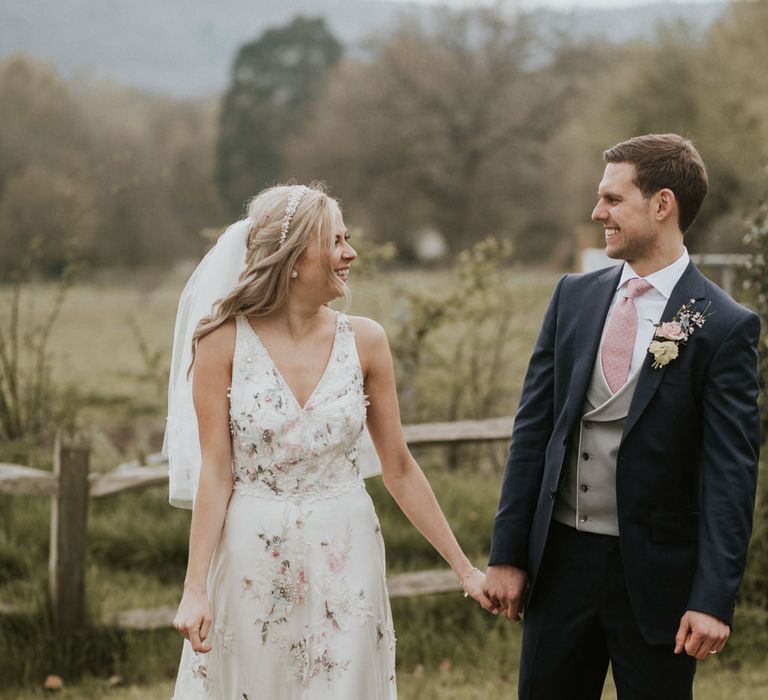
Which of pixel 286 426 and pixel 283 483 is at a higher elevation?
pixel 286 426

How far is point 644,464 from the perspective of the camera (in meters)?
2.71

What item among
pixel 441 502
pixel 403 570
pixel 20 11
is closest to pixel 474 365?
pixel 441 502

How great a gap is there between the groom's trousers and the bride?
0.22 meters

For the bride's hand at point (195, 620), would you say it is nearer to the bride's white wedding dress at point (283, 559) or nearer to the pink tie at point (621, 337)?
the bride's white wedding dress at point (283, 559)

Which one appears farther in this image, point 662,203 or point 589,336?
point 589,336

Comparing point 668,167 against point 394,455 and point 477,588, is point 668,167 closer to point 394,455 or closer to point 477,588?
point 394,455

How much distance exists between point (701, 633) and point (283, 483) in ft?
3.97

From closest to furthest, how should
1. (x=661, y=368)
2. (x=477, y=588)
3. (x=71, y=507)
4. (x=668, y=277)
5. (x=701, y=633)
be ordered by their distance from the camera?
(x=701, y=633), (x=661, y=368), (x=668, y=277), (x=477, y=588), (x=71, y=507)

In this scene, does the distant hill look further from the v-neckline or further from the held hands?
the held hands

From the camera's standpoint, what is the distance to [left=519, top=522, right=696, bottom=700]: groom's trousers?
2752 mm

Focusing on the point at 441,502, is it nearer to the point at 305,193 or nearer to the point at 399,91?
the point at 305,193

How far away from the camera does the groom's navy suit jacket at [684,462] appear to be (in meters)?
2.63

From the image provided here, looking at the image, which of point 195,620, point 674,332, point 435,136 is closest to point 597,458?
point 674,332

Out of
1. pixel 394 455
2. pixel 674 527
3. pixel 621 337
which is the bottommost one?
pixel 674 527
